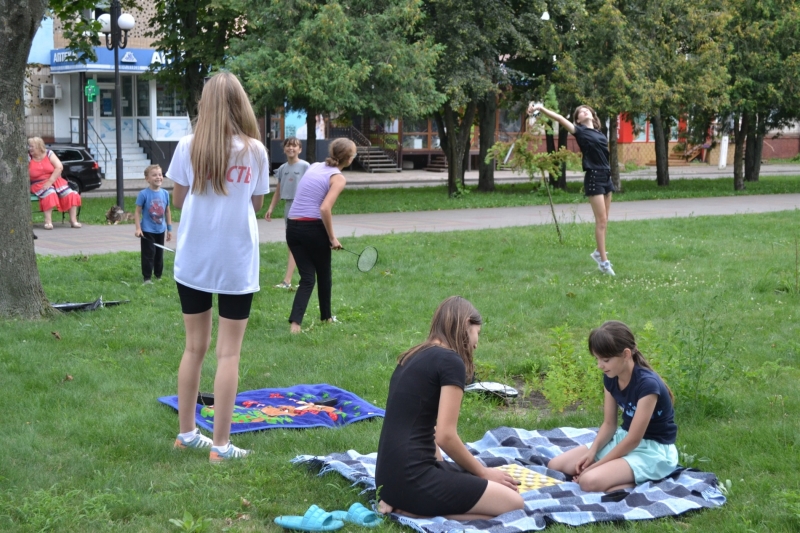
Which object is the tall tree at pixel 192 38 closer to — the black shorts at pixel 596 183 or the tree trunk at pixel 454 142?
the tree trunk at pixel 454 142

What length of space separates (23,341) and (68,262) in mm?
4884

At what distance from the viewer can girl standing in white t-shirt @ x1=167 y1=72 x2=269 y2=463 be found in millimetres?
4914

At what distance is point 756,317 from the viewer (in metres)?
8.88

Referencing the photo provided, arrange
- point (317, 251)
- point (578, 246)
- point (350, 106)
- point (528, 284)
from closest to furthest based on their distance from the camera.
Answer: point (317, 251), point (528, 284), point (578, 246), point (350, 106)

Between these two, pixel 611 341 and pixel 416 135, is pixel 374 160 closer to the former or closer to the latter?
pixel 416 135

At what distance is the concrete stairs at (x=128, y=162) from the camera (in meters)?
35.3

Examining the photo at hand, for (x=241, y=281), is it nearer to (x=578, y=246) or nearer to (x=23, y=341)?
(x=23, y=341)

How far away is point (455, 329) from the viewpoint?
14.2 feet

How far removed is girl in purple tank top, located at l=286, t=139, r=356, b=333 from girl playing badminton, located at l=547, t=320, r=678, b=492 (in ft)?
13.2

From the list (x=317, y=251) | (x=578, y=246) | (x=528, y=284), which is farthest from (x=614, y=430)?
(x=578, y=246)

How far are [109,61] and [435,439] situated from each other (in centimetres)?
3359

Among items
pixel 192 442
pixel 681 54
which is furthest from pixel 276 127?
pixel 192 442

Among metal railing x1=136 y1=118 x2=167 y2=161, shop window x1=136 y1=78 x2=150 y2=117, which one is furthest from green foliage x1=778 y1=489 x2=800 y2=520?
shop window x1=136 y1=78 x2=150 y2=117

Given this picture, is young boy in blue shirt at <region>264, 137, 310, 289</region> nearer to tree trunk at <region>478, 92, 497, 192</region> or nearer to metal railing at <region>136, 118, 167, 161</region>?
tree trunk at <region>478, 92, 497, 192</region>
